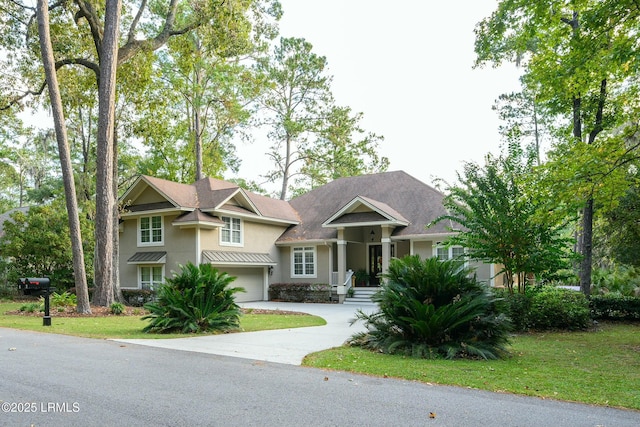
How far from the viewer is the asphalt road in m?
4.65

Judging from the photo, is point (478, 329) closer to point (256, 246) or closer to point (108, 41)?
point (108, 41)

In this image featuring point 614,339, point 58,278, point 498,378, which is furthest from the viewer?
point 58,278

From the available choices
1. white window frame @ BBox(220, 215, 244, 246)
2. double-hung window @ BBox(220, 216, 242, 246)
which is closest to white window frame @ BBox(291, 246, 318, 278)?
white window frame @ BBox(220, 215, 244, 246)

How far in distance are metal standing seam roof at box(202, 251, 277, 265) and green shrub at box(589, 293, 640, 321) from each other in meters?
14.6

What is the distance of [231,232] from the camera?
78.1ft

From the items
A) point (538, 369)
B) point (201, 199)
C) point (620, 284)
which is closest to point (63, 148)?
point (201, 199)

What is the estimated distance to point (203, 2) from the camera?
19531 mm

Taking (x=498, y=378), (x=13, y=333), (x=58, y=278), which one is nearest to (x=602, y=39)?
(x=498, y=378)

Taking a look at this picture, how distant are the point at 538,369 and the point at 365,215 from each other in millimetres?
16214

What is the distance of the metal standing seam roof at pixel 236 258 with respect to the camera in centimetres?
2181

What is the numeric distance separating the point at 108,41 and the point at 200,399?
15591 mm

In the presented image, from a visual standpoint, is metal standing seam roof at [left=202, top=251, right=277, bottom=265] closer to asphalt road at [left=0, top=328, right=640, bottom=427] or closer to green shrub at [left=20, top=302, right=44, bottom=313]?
green shrub at [left=20, top=302, right=44, bottom=313]

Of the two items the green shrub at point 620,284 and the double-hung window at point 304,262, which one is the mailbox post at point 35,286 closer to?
the double-hung window at point 304,262

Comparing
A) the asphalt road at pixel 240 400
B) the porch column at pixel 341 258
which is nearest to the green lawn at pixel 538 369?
the asphalt road at pixel 240 400
